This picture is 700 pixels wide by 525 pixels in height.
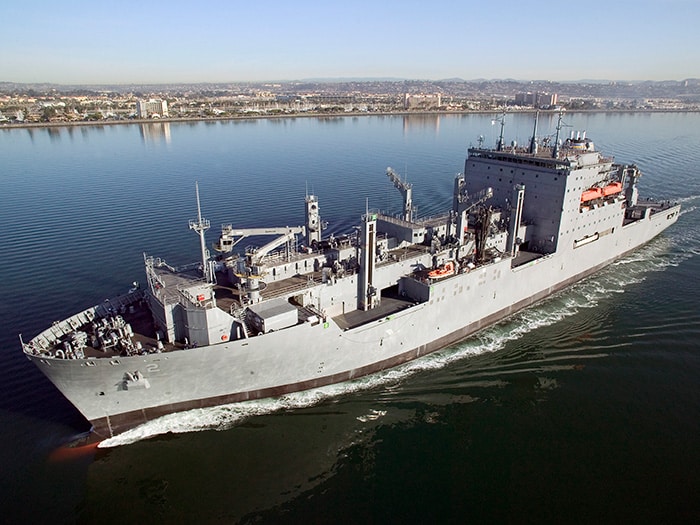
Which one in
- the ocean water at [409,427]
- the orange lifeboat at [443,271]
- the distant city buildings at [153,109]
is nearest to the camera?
the ocean water at [409,427]

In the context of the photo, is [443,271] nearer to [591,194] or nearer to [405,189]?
[405,189]

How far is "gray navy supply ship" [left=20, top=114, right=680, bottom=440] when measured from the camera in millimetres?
14531

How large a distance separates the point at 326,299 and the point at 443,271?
5617mm

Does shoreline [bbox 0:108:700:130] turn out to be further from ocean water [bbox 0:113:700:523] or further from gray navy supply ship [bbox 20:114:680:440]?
gray navy supply ship [bbox 20:114:680:440]

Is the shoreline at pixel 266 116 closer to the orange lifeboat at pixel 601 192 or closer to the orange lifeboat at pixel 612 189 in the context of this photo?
the orange lifeboat at pixel 601 192

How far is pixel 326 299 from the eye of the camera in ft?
60.0

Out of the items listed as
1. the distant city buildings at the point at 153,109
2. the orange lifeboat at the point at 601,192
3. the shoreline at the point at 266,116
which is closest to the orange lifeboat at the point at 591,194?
the orange lifeboat at the point at 601,192

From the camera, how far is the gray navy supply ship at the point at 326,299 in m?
14.5

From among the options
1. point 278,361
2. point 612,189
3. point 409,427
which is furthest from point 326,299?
point 612,189

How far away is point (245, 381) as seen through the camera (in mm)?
15766

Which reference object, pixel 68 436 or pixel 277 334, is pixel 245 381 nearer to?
pixel 277 334

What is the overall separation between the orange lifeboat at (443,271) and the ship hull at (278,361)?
0.34 m

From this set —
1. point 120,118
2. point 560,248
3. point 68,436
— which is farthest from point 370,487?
point 120,118

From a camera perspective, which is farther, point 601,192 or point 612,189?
point 612,189
